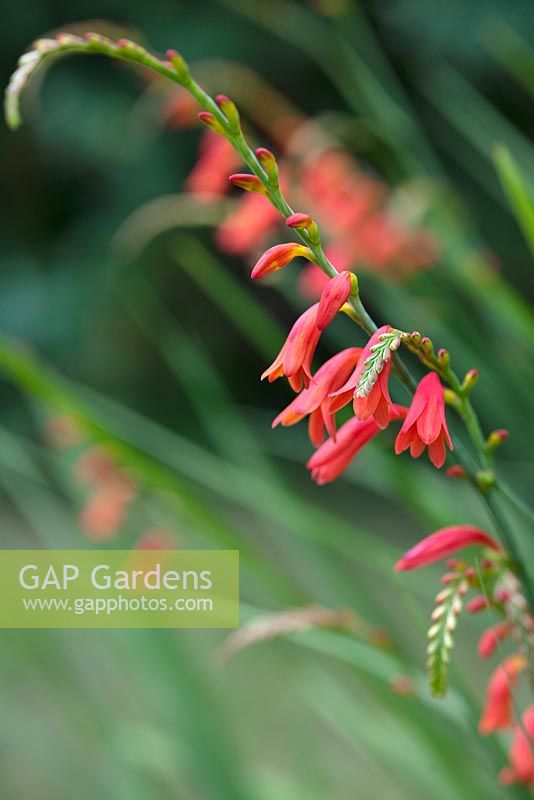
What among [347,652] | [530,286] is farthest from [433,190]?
[530,286]

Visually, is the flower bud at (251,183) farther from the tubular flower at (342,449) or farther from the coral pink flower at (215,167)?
the coral pink flower at (215,167)

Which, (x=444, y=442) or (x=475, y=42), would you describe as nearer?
(x=444, y=442)

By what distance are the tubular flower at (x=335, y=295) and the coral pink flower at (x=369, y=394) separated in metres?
0.02

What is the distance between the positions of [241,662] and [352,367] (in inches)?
92.7

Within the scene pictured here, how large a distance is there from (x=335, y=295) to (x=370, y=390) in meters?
0.05

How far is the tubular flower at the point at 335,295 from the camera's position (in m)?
0.43

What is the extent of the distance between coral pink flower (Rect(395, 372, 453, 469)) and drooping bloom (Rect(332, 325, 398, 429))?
0.01m

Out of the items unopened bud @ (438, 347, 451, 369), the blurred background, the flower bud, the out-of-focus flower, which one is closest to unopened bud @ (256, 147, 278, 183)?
the flower bud

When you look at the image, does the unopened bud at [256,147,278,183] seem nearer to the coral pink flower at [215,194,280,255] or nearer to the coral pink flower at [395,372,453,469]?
the coral pink flower at [395,372,453,469]

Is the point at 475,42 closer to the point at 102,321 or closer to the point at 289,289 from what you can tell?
the point at 102,321

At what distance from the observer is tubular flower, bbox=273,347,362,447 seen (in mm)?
467

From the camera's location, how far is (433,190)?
3.80 ft

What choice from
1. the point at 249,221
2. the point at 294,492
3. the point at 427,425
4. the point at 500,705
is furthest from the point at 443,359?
the point at 294,492

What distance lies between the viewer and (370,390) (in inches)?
15.8
